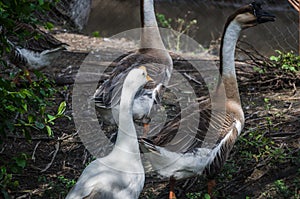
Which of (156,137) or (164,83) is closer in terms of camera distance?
(156,137)

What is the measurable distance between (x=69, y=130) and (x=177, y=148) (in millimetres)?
2231

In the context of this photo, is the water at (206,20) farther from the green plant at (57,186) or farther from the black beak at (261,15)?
the green plant at (57,186)

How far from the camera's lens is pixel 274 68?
7277 millimetres

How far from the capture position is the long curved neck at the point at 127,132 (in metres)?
3.95

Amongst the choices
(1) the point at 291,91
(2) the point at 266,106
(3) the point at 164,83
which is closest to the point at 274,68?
(1) the point at 291,91

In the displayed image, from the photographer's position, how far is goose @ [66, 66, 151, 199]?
3662mm

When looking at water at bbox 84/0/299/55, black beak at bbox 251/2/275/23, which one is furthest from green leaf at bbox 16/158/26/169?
water at bbox 84/0/299/55

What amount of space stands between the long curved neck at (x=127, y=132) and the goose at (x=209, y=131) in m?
0.16

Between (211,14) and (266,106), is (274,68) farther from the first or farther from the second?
(211,14)

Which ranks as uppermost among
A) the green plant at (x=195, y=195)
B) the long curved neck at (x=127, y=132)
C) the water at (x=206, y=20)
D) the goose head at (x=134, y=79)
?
the goose head at (x=134, y=79)

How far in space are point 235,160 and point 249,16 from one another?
147 centimetres

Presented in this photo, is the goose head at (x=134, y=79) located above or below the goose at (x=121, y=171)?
above

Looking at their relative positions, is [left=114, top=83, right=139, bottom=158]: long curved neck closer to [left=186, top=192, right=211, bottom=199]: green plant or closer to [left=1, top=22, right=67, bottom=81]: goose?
[left=186, top=192, right=211, bottom=199]: green plant

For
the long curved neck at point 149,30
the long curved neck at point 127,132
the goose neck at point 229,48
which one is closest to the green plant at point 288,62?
the long curved neck at point 149,30
